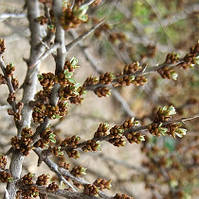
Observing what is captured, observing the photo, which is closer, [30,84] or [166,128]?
[166,128]

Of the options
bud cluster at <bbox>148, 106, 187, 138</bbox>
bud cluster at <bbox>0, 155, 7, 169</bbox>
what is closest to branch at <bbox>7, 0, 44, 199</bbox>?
bud cluster at <bbox>0, 155, 7, 169</bbox>

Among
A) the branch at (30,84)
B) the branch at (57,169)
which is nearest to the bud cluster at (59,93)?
the branch at (30,84)

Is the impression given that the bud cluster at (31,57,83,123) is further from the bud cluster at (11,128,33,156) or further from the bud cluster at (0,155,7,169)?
the bud cluster at (0,155,7,169)

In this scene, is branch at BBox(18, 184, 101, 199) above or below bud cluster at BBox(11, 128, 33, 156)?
below

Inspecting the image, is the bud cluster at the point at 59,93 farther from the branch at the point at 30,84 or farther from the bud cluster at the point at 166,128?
the bud cluster at the point at 166,128

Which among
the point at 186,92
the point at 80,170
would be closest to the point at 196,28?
the point at 186,92

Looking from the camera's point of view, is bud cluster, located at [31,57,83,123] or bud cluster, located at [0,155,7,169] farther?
bud cluster, located at [0,155,7,169]

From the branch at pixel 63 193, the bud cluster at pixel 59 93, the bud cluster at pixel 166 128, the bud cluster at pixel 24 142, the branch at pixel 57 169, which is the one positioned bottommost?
the branch at pixel 63 193

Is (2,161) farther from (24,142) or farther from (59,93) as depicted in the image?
(59,93)

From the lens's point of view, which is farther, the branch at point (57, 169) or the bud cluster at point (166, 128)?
the branch at point (57, 169)

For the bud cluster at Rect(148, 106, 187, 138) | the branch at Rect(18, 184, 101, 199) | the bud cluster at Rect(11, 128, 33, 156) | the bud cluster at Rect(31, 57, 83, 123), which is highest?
the bud cluster at Rect(31, 57, 83, 123)

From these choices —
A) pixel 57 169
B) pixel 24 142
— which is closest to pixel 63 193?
pixel 57 169

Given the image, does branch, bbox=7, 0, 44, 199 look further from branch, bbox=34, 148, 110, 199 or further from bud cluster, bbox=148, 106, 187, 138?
bud cluster, bbox=148, 106, 187, 138
